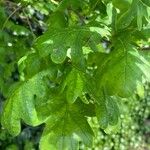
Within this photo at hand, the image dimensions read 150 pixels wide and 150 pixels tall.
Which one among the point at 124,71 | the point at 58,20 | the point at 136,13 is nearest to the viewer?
Answer: the point at 124,71

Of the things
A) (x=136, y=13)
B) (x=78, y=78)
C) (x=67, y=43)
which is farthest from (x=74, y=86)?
(x=136, y=13)

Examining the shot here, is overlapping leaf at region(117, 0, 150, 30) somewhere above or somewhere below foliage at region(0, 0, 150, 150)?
above

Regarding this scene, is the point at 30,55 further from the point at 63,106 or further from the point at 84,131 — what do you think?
the point at 84,131

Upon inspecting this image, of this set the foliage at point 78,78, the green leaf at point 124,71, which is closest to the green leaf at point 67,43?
the foliage at point 78,78

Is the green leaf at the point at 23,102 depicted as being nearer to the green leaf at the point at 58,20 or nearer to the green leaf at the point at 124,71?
the green leaf at the point at 124,71

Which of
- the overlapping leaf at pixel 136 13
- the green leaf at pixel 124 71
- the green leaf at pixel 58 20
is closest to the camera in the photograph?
the green leaf at pixel 124 71

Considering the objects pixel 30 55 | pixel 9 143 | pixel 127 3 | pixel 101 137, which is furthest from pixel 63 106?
pixel 101 137

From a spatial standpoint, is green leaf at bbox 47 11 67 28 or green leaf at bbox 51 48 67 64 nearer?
green leaf at bbox 51 48 67 64

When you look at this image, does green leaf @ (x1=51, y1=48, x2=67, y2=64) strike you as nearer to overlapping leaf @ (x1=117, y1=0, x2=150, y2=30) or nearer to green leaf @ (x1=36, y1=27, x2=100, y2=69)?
green leaf @ (x1=36, y1=27, x2=100, y2=69)

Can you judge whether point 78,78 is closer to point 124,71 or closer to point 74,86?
point 74,86

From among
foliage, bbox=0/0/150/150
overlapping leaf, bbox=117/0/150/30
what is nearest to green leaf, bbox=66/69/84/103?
foliage, bbox=0/0/150/150

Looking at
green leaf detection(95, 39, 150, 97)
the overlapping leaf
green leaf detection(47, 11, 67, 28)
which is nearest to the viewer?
green leaf detection(95, 39, 150, 97)
